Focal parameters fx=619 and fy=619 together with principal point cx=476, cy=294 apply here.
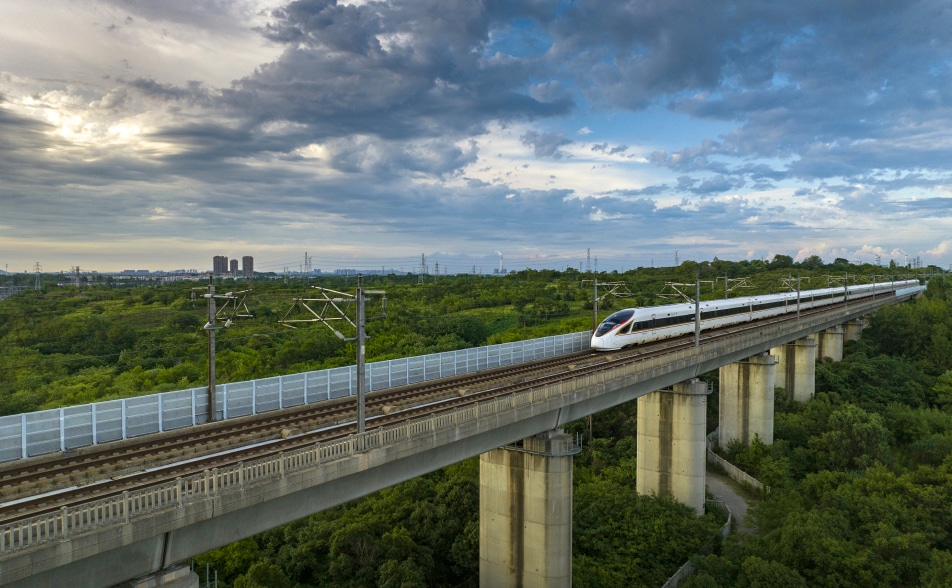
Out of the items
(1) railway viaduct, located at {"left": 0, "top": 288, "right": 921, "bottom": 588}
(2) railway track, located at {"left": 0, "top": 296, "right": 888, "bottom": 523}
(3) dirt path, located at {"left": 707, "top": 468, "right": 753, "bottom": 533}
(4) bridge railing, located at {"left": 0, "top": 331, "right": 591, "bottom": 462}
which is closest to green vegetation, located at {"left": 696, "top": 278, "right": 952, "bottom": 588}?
(3) dirt path, located at {"left": 707, "top": 468, "right": 753, "bottom": 533}

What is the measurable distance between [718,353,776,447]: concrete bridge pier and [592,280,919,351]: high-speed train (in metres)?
4.83

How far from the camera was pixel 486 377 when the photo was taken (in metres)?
35.5

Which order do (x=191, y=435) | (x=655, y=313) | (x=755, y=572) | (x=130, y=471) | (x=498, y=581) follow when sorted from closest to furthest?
(x=130, y=471) < (x=191, y=435) < (x=755, y=572) < (x=498, y=581) < (x=655, y=313)

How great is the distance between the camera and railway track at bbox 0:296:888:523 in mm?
16281

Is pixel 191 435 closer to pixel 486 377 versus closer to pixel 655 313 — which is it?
pixel 486 377

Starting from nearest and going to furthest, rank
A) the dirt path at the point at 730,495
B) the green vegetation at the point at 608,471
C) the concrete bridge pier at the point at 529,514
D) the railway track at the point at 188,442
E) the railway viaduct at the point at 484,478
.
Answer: the railway viaduct at the point at 484,478 < the railway track at the point at 188,442 < the concrete bridge pier at the point at 529,514 < the green vegetation at the point at 608,471 < the dirt path at the point at 730,495

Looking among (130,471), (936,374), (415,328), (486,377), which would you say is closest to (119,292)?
(415,328)

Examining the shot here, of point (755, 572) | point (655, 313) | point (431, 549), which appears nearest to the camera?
point (755, 572)

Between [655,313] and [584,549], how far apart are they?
2060 cm

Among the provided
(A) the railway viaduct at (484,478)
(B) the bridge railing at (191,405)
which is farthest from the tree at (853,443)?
(B) the bridge railing at (191,405)

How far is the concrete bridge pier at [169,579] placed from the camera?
Answer: 14.7 meters

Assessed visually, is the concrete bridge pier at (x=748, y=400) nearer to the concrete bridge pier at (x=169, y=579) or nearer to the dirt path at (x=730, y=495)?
the dirt path at (x=730, y=495)

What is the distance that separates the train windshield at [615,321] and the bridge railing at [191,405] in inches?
398

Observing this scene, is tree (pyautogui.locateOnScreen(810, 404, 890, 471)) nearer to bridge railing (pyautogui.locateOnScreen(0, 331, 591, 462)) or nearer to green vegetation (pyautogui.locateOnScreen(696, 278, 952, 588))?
green vegetation (pyautogui.locateOnScreen(696, 278, 952, 588))
